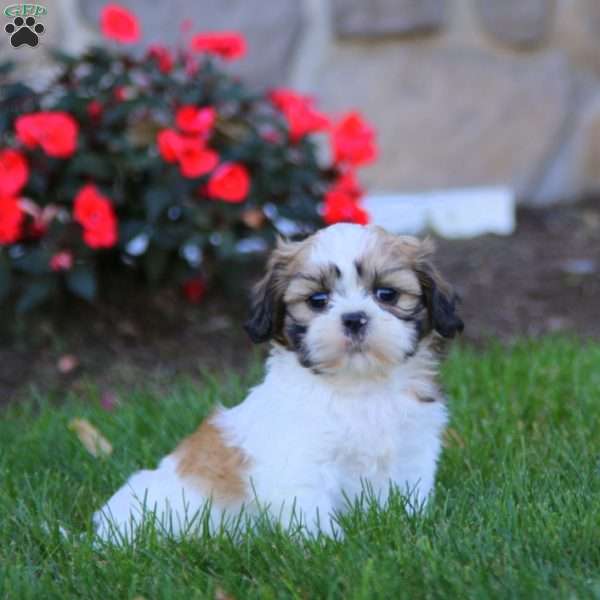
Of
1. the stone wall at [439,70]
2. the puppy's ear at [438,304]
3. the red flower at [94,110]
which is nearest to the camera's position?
the puppy's ear at [438,304]

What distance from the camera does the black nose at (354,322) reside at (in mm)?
3084

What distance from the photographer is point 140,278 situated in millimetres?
6090

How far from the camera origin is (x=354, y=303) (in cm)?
315

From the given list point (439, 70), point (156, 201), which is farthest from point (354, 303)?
point (439, 70)

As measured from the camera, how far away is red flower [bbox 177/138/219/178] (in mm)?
5273

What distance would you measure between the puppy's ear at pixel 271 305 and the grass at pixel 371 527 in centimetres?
60

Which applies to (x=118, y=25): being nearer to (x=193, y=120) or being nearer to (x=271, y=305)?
(x=193, y=120)

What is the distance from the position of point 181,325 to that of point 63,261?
2.50 feet

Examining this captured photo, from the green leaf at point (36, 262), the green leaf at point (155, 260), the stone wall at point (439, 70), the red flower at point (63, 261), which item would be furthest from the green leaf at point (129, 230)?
the stone wall at point (439, 70)

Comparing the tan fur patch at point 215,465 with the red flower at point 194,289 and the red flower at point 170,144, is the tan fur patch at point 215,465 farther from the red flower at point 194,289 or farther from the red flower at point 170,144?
the red flower at point 194,289

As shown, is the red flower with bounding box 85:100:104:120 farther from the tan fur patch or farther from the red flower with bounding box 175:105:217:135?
the tan fur patch

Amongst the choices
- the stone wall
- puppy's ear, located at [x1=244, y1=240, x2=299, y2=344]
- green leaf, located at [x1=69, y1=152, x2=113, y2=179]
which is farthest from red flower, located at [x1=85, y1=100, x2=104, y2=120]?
puppy's ear, located at [x1=244, y1=240, x2=299, y2=344]

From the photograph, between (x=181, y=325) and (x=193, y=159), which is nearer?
(x=193, y=159)

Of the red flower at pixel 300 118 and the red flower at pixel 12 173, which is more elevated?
the red flower at pixel 300 118
